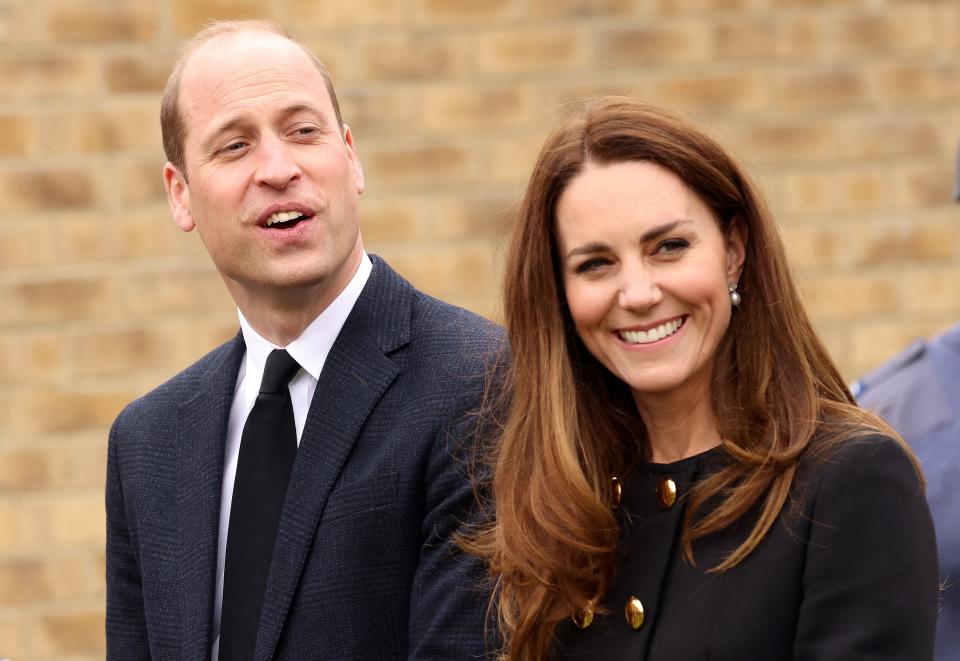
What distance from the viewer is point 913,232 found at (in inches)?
216

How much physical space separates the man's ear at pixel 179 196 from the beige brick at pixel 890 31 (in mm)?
2867

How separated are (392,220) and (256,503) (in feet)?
7.76

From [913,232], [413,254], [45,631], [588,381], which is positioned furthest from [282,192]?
[913,232]

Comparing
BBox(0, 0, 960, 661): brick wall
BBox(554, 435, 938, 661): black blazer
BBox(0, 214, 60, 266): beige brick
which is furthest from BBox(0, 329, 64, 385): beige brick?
BBox(554, 435, 938, 661): black blazer

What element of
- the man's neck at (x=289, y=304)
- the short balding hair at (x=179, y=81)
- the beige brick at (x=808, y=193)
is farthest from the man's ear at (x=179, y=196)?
the beige brick at (x=808, y=193)

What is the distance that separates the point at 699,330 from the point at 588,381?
28cm

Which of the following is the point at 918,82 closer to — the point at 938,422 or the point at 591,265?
the point at 938,422

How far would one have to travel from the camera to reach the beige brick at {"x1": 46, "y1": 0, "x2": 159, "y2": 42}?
511cm

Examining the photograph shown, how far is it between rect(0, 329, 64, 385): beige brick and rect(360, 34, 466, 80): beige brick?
1.31 m

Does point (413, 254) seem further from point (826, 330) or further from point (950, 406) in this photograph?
point (950, 406)

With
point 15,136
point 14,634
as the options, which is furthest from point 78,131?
point 14,634

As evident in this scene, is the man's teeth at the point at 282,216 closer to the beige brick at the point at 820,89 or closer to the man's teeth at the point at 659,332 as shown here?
the man's teeth at the point at 659,332

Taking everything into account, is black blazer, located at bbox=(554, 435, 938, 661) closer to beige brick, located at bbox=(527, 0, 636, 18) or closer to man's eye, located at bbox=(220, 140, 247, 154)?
man's eye, located at bbox=(220, 140, 247, 154)

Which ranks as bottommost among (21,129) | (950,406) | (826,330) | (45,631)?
(45,631)
